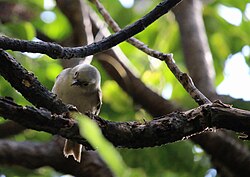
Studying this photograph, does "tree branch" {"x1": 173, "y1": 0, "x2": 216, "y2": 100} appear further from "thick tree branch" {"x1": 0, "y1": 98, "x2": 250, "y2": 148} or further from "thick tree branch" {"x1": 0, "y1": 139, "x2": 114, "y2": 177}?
"thick tree branch" {"x1": 0, "y1": 98, "x2": 250, "y2": 148}

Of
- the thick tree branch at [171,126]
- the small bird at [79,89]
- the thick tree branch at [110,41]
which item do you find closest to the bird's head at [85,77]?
the small bird at [79,89]

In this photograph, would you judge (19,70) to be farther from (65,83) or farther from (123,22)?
(123,22)

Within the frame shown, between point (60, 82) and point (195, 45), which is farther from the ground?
point (195, 45)

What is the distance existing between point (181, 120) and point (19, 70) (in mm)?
557

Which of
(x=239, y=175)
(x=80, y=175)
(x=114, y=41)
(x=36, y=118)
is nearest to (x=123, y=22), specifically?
(x=80, y=175)

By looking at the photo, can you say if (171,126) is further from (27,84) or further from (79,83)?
(79,83)

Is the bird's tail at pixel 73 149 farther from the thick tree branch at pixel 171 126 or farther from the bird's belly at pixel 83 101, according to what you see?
the thick tree branch at pixel 171 126

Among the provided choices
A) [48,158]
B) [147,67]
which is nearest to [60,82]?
[48,158]

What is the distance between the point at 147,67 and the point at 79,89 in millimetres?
1203

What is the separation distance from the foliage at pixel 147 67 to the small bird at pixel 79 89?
37 cm

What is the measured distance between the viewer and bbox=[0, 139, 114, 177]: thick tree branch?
3.62 meters

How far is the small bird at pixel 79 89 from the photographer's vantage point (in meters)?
3.47

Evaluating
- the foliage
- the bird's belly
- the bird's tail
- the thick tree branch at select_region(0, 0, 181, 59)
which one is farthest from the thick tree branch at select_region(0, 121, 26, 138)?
the thick tree branch at select_region(0, 0, 181, 59)

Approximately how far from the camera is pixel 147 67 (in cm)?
475
